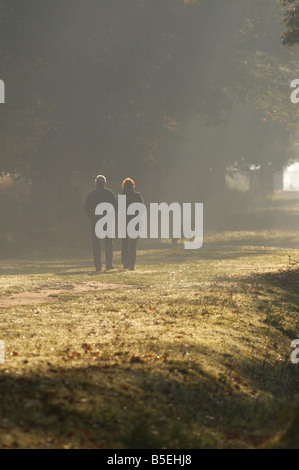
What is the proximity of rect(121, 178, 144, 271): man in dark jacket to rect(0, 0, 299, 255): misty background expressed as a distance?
9.81 m

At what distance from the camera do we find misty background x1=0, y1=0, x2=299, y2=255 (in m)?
33.9

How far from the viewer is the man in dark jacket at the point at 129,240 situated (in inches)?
951

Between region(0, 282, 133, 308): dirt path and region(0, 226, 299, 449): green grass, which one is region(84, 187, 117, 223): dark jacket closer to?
region(0, 282, 133, 308): dirt path

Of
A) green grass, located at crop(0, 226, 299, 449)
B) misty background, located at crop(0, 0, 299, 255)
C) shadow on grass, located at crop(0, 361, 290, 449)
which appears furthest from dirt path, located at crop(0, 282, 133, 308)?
misty background, located at crop(0, 0, 299, 255)

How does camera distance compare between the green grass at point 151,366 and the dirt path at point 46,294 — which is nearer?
the green grass at point 151,366

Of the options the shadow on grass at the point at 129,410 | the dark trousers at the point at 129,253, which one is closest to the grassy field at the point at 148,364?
the shadow on grass at the point at 129,410

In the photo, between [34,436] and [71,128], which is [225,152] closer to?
[71,128]

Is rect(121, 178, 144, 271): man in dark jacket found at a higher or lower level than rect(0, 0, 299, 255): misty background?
lower

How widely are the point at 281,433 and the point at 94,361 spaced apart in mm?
3067

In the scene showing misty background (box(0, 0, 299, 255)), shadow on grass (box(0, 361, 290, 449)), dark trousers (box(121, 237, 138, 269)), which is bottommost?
shadow on grass (box(0, 361, 290, 449))

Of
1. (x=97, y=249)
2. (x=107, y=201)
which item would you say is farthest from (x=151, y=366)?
(x=97, y=249)

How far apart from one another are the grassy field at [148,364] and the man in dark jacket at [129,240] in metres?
4.02

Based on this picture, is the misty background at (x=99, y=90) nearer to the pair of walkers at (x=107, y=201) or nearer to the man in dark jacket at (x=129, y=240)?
the pair of walkers at (x=107, y=201)

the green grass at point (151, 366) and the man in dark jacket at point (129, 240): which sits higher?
the man in dark jacket at point (129, 240)
